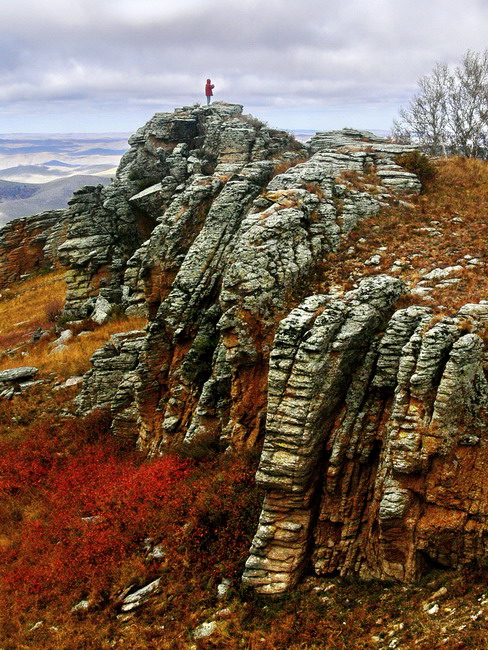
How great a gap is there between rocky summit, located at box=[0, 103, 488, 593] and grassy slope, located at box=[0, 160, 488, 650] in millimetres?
911

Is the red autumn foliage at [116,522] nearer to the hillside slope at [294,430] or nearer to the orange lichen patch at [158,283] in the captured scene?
the hillside slope at [294,430]

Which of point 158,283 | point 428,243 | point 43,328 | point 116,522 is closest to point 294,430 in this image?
point 116,522

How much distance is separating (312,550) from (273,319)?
8032 mm

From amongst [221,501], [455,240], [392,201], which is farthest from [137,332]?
[455,240]

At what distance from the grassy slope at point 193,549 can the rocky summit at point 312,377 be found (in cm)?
91

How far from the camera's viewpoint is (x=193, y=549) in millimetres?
15258

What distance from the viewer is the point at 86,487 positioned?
20.8m

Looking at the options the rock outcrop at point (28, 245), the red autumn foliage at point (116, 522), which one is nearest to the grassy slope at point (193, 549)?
the red autumn foliage at point (116, 522)

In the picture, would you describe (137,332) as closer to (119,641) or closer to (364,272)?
(364,272)

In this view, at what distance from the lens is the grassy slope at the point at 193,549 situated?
11.5 meters

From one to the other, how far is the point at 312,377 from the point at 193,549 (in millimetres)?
6938

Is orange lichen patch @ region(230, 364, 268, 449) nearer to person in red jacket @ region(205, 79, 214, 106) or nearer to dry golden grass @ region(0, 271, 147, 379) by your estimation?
dry golden grass @ region(0, 271, 147, 379)

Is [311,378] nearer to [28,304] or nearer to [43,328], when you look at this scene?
[43,328]

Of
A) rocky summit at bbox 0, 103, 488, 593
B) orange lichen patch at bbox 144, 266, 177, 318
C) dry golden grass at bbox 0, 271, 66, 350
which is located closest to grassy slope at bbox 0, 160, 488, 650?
rocky summit at bbox 0, 103, 488, 593
